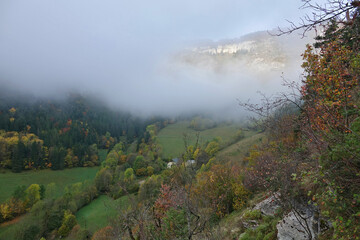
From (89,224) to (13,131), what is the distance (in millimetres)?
110235

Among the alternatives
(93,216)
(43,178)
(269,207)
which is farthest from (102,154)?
(269,207)

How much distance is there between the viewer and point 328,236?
20.5 ft

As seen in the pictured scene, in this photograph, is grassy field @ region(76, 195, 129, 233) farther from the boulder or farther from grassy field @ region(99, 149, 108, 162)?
grassy field @ region(99, 149, 108, 162)

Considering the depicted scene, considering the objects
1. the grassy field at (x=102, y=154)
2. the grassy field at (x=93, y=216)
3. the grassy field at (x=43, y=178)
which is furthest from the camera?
the grassy field at (x=102, y=154)

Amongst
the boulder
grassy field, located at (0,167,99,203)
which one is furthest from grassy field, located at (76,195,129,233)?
the boulder

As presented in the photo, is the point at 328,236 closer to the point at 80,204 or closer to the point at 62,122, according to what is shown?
the point at 80,204

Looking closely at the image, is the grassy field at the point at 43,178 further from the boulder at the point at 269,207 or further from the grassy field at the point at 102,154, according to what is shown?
the boulder at the point at 269,207

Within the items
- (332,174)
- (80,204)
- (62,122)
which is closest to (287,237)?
(332,174)

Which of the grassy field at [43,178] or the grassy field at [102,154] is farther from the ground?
the grassy field at [43,178]

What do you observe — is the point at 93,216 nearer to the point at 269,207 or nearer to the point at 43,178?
the point at 43,178

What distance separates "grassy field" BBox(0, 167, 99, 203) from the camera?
225 feet

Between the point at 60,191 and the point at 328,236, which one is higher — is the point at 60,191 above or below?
below

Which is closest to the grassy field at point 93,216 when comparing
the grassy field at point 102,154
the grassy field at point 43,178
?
the grassy field at point 43,178

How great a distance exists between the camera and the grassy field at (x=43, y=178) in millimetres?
68450
